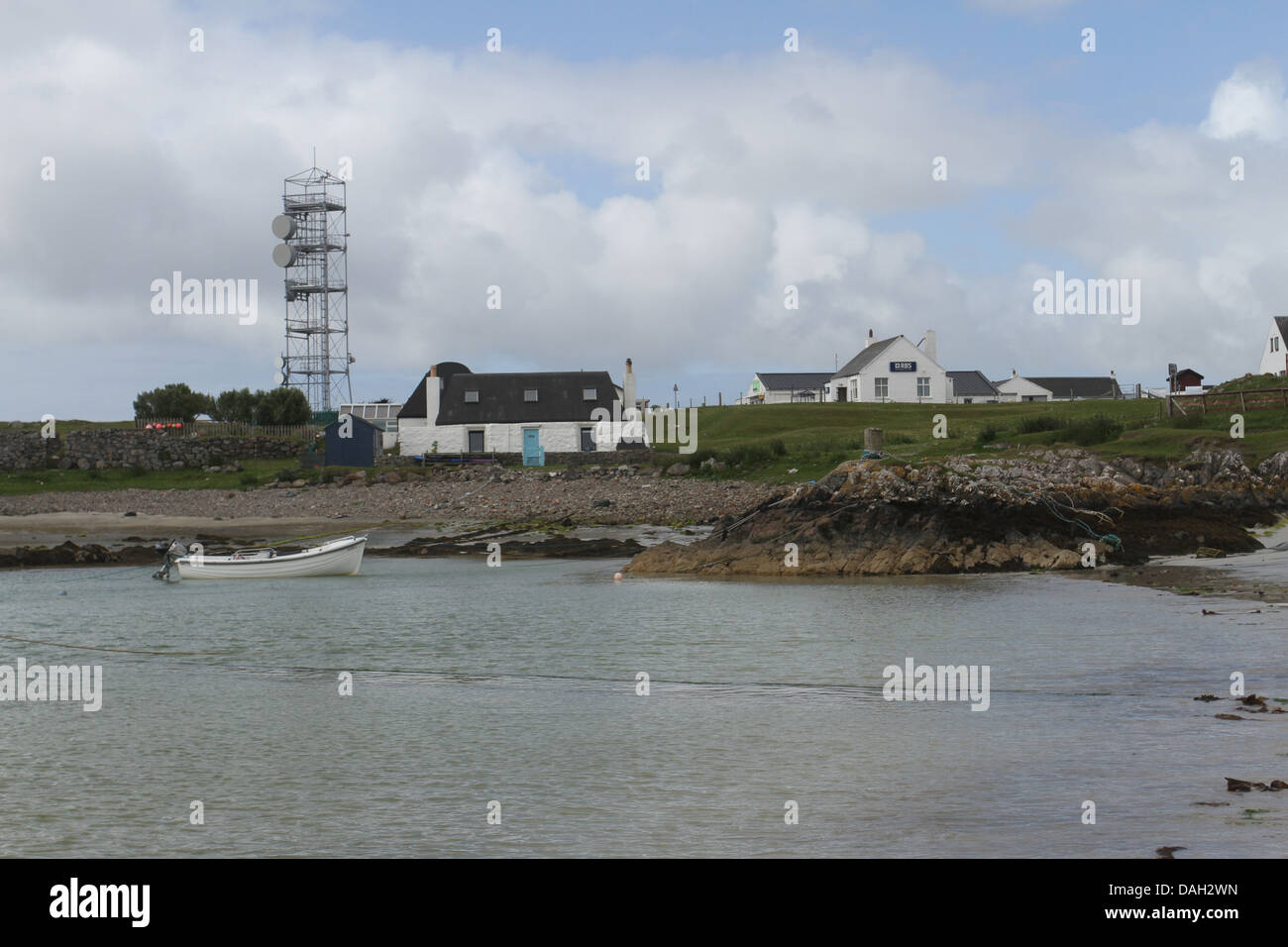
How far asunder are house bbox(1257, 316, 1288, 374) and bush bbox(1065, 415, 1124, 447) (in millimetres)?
47721

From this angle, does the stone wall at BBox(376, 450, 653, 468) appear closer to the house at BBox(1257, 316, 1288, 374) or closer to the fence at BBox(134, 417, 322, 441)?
the fence at BBox(134, 417, 322, 441)

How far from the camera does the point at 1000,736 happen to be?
42.3 feet

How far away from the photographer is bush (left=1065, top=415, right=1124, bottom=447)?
1767 inches

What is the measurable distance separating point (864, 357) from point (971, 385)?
2331cm

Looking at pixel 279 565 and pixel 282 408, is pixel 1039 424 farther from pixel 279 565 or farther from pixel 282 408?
pixel 282 408

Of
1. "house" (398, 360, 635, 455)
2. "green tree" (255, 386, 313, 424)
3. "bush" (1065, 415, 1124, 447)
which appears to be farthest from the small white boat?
"green tree" (255, 386, 313, 424)

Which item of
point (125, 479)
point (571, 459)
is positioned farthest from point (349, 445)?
Result: point (571, 459)

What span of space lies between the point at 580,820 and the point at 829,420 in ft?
226

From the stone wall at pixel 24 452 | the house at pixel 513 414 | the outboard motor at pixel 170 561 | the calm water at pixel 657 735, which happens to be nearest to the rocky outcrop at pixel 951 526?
the calm water at pixel 657 735

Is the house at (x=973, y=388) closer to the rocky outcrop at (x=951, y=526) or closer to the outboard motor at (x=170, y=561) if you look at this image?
the rocky outcrop at (x=951, y=526)

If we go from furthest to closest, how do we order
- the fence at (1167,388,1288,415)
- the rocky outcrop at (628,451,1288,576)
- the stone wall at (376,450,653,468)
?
the stone wall at (376,450,653,468), the fence at (1167,388,1288,415), the rocky outcrop at (628,451,1288,576)

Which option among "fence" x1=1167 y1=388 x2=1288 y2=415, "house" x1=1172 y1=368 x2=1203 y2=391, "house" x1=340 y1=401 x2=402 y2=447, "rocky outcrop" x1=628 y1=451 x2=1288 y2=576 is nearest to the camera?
"rocky outcrop" x1=628 y1=451 x2=1288 y2=576
